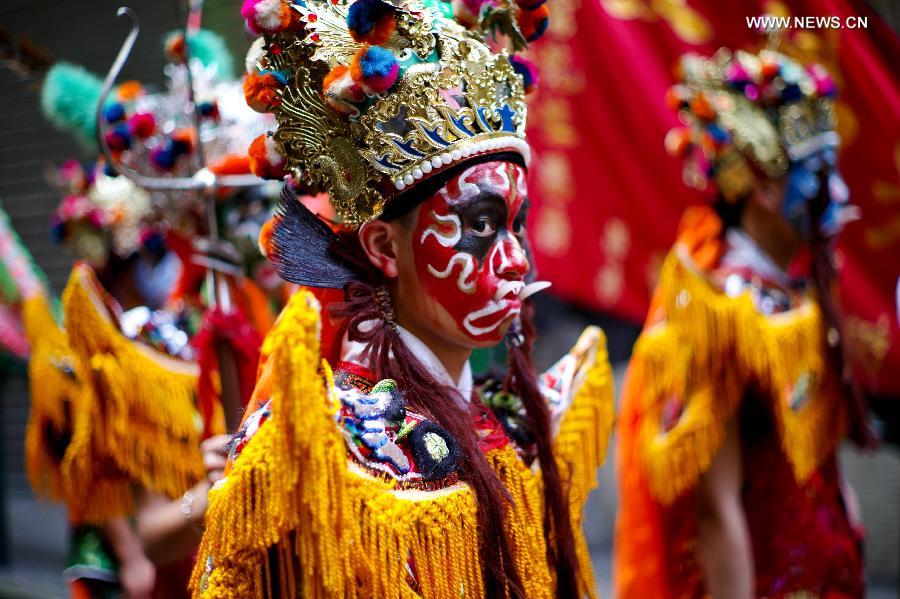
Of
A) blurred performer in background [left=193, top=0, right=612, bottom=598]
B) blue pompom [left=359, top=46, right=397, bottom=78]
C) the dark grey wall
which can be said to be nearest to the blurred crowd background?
the dark grey wall

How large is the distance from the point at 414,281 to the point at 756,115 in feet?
7.46

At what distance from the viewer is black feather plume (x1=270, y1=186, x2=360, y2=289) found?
209 centimetres

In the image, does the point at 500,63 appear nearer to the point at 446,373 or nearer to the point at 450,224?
the point at 450,224

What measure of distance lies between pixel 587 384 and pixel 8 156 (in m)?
6.01

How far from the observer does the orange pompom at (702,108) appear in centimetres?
394

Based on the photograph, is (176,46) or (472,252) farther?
(176,46)

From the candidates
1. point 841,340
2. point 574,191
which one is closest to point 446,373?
point 841,340

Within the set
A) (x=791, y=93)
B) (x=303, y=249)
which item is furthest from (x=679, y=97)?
(x=303, y=249)

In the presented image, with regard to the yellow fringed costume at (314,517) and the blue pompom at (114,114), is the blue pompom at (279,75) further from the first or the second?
the blue pompom at (114,114)

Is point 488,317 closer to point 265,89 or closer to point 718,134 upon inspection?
point 265,89

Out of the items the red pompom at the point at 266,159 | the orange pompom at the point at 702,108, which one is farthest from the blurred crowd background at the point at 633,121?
the red pompom at the point at 266,159

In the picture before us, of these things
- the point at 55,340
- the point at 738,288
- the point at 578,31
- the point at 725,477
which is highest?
the point at 578,31

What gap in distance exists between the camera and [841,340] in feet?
12.5

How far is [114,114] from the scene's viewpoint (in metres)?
3.49
